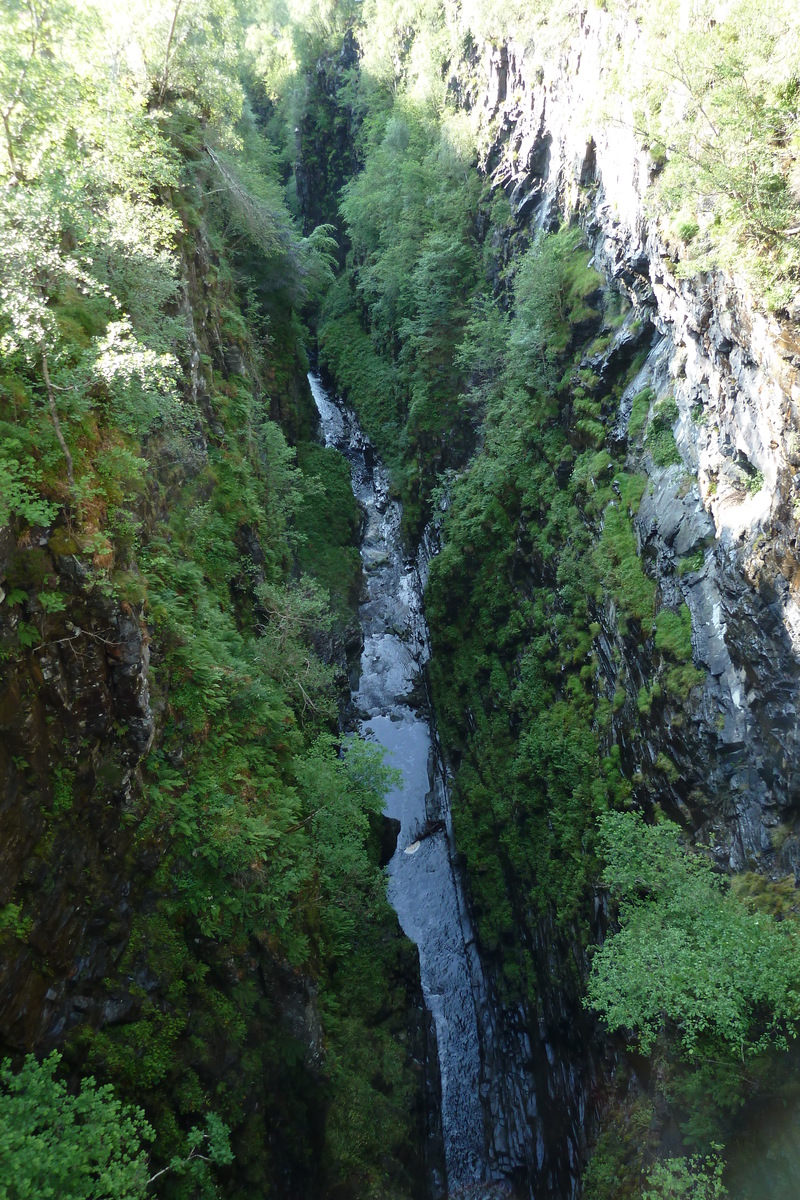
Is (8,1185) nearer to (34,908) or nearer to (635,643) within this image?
(34,908)

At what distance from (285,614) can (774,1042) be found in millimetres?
14681

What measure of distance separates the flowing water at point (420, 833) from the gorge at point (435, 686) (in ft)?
0.45

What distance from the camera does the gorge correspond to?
32.2 feet

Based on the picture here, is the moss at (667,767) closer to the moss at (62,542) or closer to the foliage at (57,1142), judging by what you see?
the foliage at (57,1142)

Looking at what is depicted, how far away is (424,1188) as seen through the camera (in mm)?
15375

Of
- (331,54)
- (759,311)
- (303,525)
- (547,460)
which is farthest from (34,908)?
(331,54)

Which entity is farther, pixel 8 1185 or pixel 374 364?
pixel 374 364

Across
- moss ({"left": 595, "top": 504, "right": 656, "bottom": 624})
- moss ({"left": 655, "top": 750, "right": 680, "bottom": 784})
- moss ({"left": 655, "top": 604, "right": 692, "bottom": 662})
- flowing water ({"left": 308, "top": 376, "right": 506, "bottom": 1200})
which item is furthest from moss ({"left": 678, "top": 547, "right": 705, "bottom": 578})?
flowing water ({"left": 308, "top": 376, "right": 506, "bottom": 1200})

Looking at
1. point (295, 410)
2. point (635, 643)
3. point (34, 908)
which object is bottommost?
point (34, 908)

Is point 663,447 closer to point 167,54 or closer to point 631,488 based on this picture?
point 631,488

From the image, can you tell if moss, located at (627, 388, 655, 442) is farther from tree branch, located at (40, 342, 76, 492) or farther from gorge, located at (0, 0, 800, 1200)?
tree branch, located at (40, 342, 76, 492)

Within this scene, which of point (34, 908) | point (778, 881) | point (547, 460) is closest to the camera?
point (34, 908)

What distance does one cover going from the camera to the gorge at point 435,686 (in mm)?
9820

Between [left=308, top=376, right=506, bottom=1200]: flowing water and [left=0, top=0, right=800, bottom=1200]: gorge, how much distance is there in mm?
137
